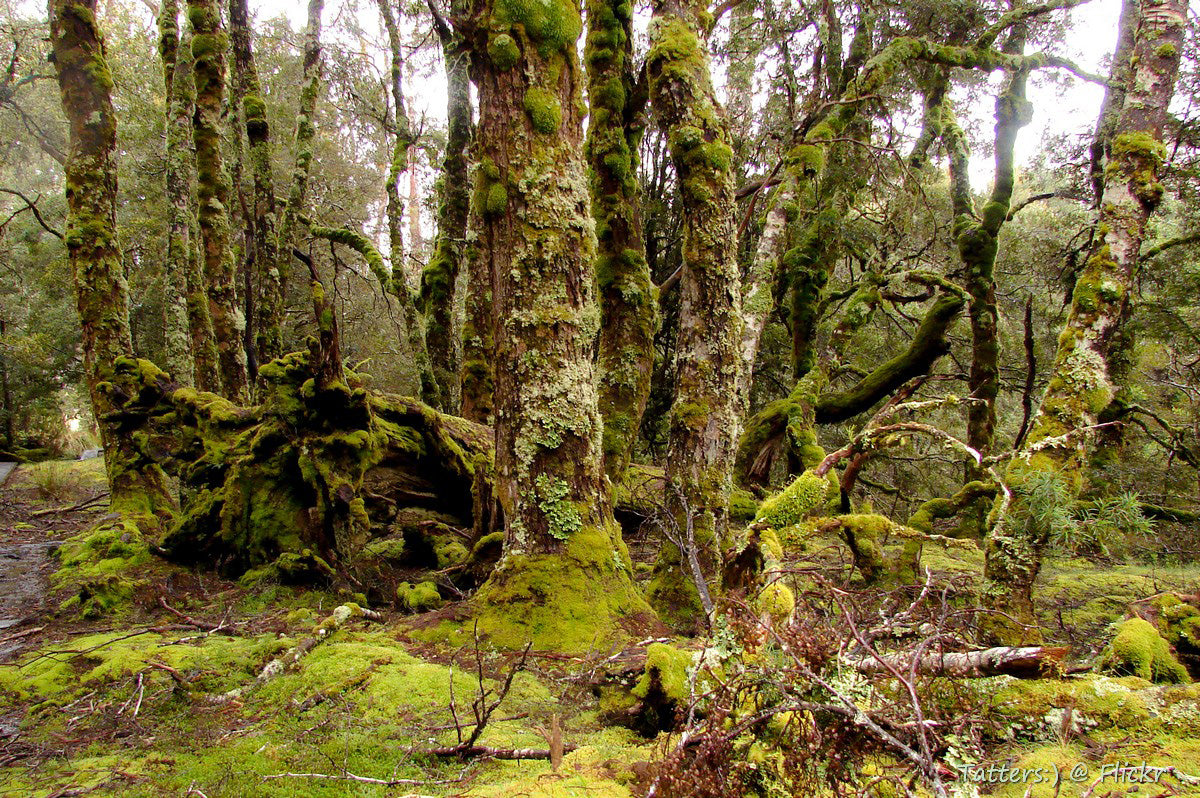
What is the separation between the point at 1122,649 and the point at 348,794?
9.29ft

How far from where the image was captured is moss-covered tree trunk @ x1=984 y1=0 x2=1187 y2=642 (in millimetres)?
3271

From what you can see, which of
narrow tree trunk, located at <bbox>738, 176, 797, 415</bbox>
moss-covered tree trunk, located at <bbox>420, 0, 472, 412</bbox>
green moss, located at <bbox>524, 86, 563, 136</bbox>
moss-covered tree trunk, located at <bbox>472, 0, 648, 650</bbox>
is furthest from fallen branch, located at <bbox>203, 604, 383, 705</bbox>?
moss-covered tree trunk, located at <bbox>420, 0, 472, 412</bbox>

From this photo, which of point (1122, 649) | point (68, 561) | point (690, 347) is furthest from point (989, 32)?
point (68, 561)

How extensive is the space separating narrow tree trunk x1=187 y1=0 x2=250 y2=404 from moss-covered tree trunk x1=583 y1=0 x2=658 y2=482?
556 centimetres

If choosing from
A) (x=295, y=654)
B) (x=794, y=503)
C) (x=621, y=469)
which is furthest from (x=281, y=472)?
(x=794, y=503)

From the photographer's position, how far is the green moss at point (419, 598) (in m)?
4.54

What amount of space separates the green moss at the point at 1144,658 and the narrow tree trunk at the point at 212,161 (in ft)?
32.0

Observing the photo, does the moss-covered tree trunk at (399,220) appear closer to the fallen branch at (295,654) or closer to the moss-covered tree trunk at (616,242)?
the moss-covered tree trunk at (616,242)

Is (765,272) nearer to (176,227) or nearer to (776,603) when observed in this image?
(776,603)

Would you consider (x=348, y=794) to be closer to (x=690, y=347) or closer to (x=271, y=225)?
(x=690, y=347)

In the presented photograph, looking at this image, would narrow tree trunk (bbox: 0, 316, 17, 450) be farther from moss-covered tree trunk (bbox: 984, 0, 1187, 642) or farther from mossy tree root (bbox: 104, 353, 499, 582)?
moss-covered tree trunk (bbox: 984, 0, 1187, 642)

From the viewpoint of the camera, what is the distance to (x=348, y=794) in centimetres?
192

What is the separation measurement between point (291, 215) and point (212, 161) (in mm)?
1834

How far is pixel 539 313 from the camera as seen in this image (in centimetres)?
388
